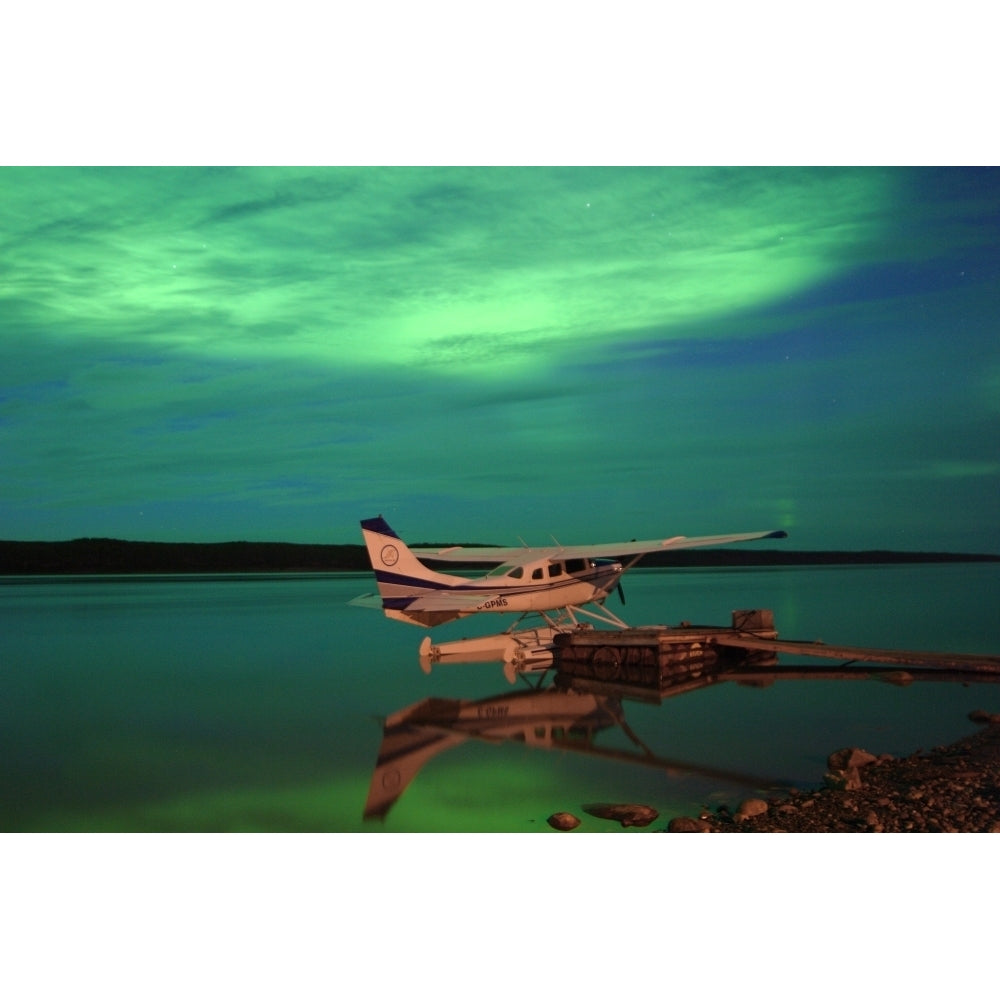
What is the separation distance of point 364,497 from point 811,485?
5612 millimetres

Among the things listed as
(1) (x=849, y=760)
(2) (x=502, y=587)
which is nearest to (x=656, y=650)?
(2) (x=502, y=587)

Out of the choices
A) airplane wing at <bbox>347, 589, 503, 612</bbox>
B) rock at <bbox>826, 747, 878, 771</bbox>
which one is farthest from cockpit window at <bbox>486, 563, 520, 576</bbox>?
rock at <bbox>826, 747, 878, 771</bbox>

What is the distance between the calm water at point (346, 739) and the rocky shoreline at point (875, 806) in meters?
0.43

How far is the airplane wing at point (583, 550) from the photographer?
11.8 m

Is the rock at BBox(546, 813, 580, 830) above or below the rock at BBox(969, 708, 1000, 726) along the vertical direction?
above

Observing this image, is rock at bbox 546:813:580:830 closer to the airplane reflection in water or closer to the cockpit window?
the airplane reflection in water

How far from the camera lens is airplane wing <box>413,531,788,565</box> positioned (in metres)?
11.8

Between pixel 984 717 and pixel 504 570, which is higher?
pixel 504 570

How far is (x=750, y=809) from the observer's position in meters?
5.95

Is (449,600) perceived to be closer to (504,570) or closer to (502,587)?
(502,587)

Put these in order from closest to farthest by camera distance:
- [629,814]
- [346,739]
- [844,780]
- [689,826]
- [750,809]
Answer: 1. [689,826]
2. [750,809]
3. [629,814]
4. [844,780]
5. [346,739]

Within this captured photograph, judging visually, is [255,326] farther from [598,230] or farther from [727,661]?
[727,661]

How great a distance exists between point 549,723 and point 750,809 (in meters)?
3.69

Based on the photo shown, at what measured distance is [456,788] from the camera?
7.15 meters
